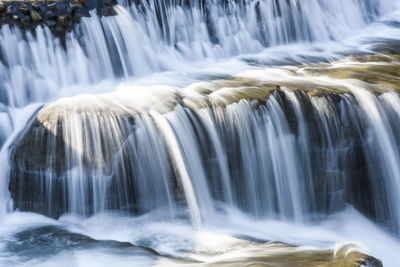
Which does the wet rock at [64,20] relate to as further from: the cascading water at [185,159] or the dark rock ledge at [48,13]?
the cascading water at [185,159]

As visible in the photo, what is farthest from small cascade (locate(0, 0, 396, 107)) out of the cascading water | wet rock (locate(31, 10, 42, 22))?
wet rock (locate(31, 10, 42, 22))

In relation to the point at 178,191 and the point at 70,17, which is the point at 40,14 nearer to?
the point at 70,17

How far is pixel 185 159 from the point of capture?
719cm

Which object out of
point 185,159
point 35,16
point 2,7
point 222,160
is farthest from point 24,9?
point 222,160

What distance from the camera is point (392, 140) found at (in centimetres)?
775

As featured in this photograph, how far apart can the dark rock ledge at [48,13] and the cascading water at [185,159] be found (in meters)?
0.15

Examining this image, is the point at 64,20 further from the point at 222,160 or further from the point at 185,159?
the point at 222,160

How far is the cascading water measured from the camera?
6.90 meters

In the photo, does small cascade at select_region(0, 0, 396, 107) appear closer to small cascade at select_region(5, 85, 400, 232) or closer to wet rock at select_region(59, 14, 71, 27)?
wet rock at select_region(59, 14, 71, 27)

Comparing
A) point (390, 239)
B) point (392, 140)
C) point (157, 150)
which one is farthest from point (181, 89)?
point (390, 239)

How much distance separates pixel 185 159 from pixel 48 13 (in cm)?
370

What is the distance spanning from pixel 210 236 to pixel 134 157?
142 centimetres

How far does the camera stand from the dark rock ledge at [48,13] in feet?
28.4

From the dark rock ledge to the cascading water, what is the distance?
155 millimetres
